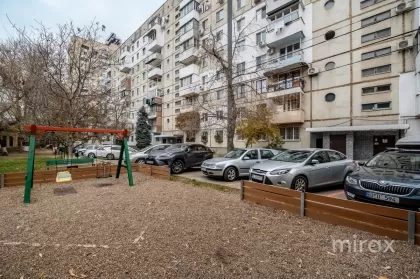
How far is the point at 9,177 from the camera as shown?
7582mm

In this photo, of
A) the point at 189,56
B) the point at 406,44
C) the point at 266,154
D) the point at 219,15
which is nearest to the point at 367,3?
the point at 406,44

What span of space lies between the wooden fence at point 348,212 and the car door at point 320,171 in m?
2.36

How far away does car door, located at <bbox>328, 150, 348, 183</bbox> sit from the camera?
751 centimetres

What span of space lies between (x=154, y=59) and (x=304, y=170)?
36.6 m

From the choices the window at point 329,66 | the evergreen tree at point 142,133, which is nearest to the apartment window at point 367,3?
the window at point 329,66

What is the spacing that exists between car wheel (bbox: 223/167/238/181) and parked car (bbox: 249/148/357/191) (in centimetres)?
179

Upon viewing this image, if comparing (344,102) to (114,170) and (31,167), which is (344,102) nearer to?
(114,170)

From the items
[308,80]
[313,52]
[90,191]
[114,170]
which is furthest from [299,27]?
[90,191]

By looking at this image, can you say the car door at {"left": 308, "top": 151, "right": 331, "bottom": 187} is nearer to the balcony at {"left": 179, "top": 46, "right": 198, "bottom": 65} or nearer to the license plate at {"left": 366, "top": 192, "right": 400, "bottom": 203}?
the license plate at {"left": 366, "top": 192, "right": 400, "bottom": 203}

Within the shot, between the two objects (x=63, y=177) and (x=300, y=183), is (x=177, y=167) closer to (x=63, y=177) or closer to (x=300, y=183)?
(x=63, y=177)

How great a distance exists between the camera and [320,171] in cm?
717

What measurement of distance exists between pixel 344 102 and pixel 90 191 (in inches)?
754

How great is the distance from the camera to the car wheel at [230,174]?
923 cm

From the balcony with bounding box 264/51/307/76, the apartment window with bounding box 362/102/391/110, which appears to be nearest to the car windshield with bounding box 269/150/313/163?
the balcony with bounding box 264/51/307/76
